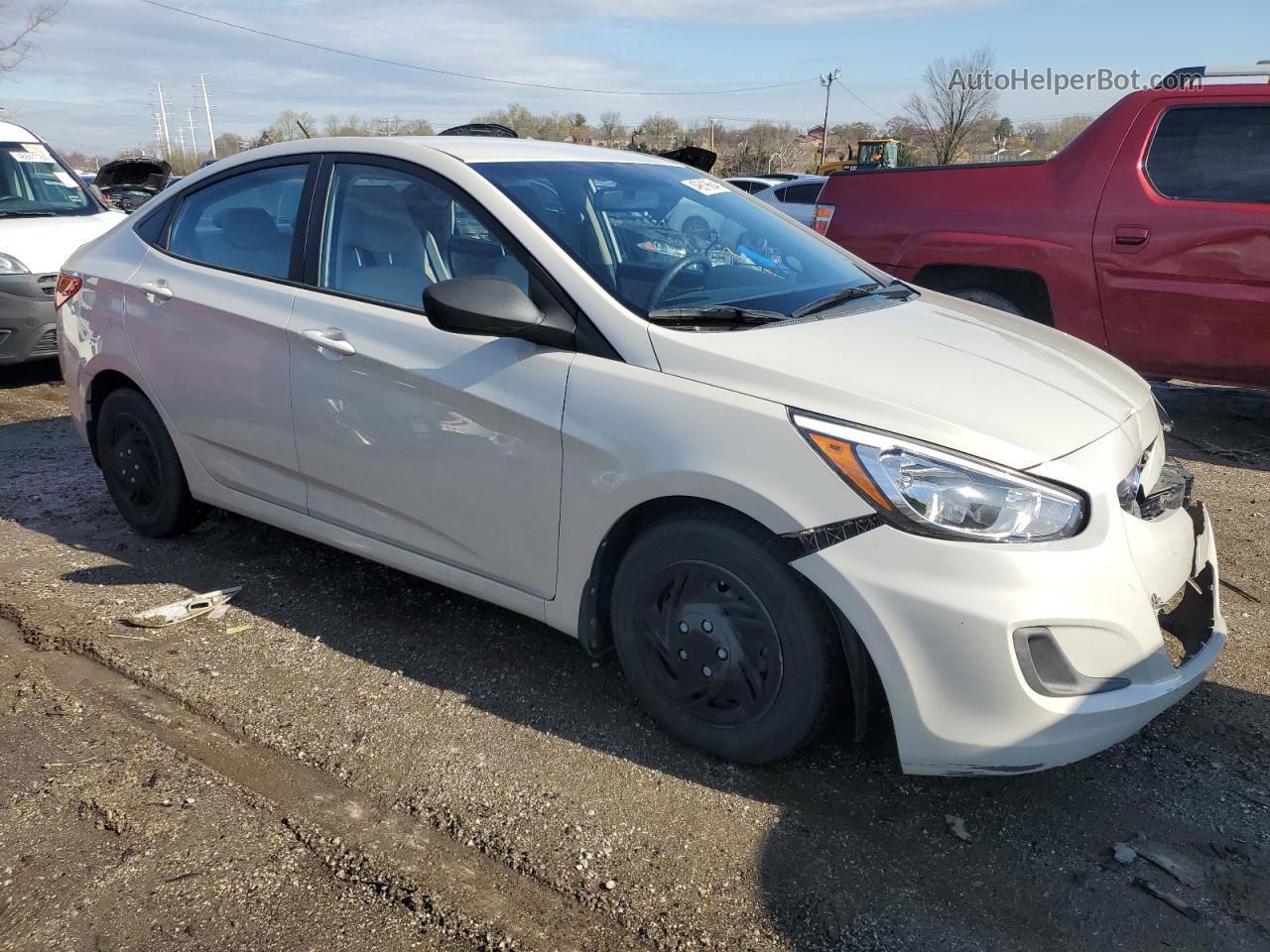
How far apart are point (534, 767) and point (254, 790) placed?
0.76 metres

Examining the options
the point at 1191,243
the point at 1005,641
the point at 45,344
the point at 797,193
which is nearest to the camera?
the point at 1005,641

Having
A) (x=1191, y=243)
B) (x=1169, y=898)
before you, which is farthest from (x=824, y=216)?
(x=1169, y=898)

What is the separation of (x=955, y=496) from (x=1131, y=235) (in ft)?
13.4

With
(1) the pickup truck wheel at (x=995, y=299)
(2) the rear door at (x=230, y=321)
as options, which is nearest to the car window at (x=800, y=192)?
(1) the pickup truck wheel at (x=995, y=299)

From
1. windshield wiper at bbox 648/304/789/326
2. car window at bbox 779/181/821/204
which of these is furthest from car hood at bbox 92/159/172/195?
windshield wiper at bbox 648/304/789/326

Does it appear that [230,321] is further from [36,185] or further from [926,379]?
[36,185]

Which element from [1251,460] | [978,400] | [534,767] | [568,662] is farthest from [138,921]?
[1251,460]

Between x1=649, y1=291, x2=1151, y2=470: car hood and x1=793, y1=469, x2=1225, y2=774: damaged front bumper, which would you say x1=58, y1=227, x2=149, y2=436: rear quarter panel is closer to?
x1=649, y1=291, x2=1151, y2=470: car hood

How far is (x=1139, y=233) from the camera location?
5672mm

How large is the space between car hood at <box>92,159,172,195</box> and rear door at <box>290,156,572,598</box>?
8.96 metres

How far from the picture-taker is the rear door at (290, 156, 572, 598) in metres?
3.00

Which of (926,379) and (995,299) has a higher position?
(926,379)

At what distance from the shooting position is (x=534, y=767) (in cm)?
289

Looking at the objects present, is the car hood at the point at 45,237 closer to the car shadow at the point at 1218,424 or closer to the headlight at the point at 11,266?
the headlight at the point at 11,266
